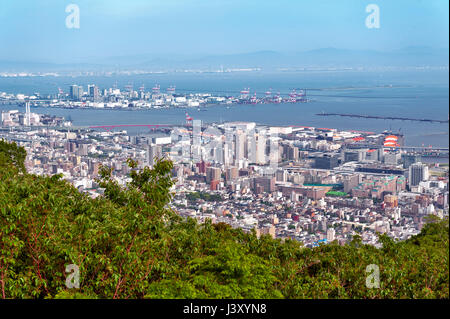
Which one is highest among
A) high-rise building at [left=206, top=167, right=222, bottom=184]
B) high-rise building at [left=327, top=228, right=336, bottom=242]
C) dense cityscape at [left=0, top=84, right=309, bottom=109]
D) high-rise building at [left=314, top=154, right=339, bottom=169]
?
dense cityscape at [left=0, top=84, right=309, bottom=109]

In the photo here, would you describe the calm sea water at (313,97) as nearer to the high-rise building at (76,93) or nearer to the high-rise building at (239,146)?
the high-rise building at (76,93)

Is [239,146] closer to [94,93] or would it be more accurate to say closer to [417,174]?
[417,174]

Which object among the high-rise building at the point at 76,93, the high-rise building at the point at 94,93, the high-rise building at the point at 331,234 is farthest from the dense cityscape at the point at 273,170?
→ the high-rise building at the point at 94,93

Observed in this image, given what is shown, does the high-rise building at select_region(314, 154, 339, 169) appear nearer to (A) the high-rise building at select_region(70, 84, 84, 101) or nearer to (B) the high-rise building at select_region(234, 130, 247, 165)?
(B) the high-rise building at select_region(234, 130, 247, 165)

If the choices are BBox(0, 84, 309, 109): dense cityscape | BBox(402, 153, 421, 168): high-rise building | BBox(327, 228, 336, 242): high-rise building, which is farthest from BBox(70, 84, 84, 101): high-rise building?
BBox(402, 153, 421, 168): high-rise building

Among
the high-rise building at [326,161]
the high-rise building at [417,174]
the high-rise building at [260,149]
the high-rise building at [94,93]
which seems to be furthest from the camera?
the high-rise building at [94,93]
